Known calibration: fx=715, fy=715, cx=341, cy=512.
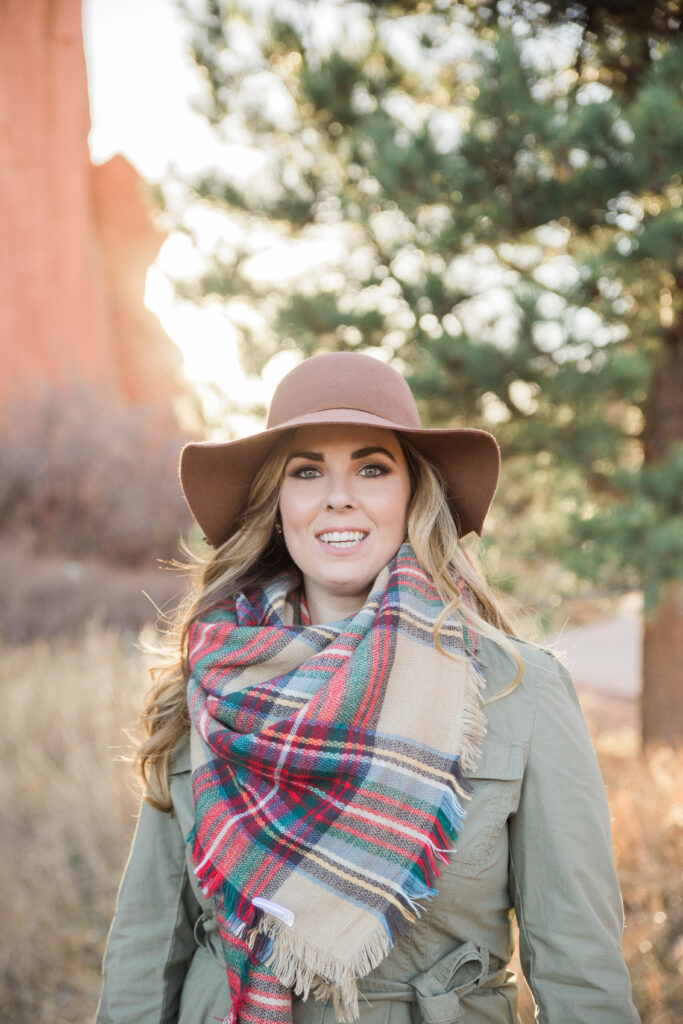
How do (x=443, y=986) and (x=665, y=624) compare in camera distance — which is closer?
(x=443, y=986)

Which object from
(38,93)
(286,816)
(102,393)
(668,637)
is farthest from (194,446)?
(38,93)

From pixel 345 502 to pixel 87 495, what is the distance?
9.46 metres

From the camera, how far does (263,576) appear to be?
6.79 ft

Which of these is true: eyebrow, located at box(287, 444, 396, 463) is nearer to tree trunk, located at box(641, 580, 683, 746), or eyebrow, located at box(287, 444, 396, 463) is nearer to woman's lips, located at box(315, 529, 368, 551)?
woman's lips, located at box(315, 529, 368, 551)

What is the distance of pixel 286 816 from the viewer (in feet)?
4.92

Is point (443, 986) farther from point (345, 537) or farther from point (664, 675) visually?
point (664, 675)

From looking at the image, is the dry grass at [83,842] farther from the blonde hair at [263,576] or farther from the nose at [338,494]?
the nose at [338,494]

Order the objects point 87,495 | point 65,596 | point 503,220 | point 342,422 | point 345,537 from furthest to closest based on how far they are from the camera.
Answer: point 87,495 < point 65,596 < point 503,220 < point 345,537 < point 342,422

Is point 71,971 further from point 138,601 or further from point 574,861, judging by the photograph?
point 138,601

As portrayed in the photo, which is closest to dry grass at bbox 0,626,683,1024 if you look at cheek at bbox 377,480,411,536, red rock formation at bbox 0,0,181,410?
cheek at bbox 377,480,411,536

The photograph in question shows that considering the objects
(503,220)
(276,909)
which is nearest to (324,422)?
(276,909)

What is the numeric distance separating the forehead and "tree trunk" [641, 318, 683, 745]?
305cm

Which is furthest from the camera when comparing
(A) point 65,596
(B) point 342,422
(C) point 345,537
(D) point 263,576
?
(A) point 65,596

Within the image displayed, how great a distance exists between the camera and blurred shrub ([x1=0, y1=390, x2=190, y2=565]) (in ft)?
33.4
